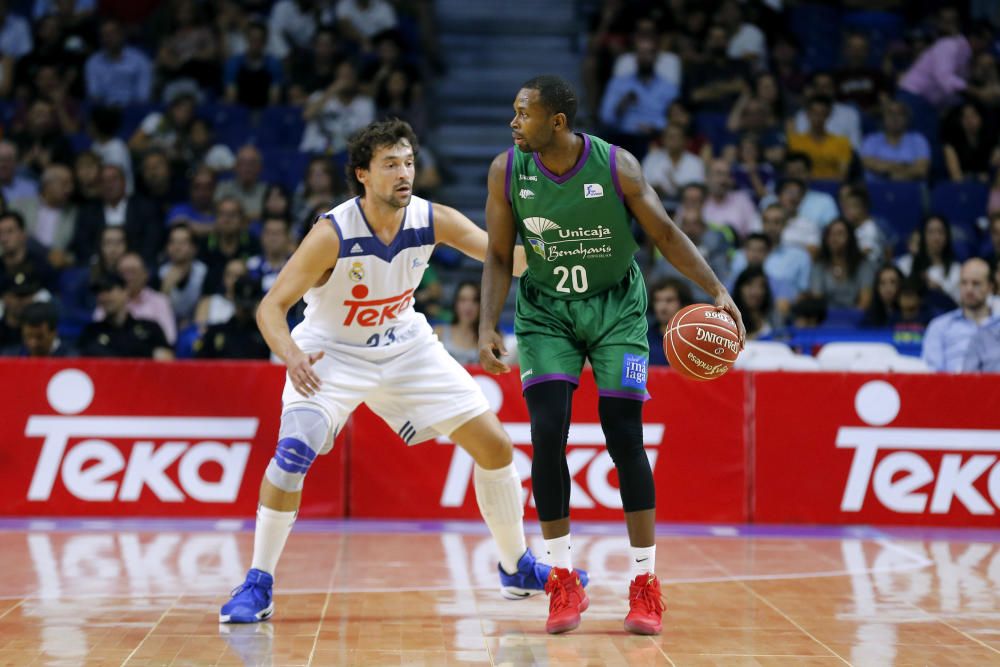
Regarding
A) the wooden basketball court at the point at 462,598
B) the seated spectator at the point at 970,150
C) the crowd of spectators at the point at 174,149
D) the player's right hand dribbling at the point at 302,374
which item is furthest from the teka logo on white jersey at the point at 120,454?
the seated spectator at the point at 970,150

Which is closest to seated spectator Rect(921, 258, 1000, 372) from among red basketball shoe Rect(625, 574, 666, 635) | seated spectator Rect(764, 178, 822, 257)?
seated spectator Rect(764, 178, 822, 257)

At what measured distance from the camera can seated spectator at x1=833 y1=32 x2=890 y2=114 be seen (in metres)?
13.2

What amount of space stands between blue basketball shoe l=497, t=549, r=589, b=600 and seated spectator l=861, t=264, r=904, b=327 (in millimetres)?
5188

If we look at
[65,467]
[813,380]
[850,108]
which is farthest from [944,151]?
[65,467]

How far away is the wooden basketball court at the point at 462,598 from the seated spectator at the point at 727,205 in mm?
3857

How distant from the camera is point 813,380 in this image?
8.46m

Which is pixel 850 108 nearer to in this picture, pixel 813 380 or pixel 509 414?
pixel 813 380

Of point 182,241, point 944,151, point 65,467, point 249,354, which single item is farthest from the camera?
point 944,151

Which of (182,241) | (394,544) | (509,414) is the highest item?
(182,241)

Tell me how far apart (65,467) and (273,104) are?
5.51m

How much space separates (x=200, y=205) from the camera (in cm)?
1156

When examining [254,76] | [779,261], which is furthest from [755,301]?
[254,76]

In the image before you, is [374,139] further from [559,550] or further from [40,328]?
[40,328]

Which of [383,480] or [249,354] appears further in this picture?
[249,354]
